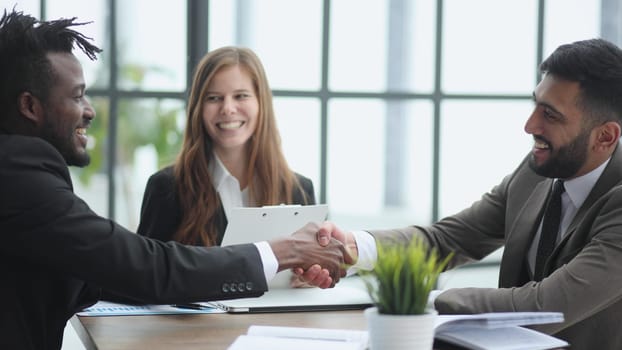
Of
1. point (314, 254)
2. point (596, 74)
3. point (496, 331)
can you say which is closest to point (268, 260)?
point (314, 254)

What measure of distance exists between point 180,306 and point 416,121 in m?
2.56

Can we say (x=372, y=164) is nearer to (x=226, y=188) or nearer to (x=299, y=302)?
(x=226, y=188)

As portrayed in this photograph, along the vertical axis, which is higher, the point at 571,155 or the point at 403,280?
the point at 571,155

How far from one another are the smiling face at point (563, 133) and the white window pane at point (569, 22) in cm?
242

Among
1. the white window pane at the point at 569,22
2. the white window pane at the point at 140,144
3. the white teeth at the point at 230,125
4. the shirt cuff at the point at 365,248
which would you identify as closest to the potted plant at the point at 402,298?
the shirt cuff at the point at 365,248

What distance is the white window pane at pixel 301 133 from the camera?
14.9 feet

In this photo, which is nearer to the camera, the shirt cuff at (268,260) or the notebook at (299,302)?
the shirt cuff at (268,260)

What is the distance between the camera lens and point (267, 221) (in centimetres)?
266

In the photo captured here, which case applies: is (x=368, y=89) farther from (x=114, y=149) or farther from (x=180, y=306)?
(x=180, y=306)

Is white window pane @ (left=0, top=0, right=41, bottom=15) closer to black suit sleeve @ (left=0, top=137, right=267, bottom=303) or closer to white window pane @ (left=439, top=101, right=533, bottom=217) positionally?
black suit sleeve @ (left=0, top=137, right=267, bottom=303)

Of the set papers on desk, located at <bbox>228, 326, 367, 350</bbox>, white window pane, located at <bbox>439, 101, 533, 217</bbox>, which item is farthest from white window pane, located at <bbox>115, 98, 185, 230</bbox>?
papers on desk, located at <bbox>228, 326, 367, 350</bbox>

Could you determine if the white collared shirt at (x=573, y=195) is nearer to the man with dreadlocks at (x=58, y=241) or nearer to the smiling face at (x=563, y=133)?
the smiling face at (x=563, y=133)

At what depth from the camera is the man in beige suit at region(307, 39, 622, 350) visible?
7.68 ft

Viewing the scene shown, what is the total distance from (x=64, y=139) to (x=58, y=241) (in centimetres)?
37
